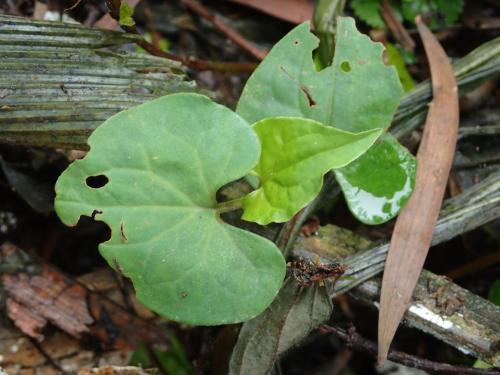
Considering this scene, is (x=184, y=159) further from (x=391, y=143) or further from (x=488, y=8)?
(x=488, y=8)

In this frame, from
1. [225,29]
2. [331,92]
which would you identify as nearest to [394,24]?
[225,29]

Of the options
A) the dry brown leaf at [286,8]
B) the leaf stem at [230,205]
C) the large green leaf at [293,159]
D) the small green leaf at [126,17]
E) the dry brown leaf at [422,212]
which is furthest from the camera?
the dry brown leaf at [286,8]

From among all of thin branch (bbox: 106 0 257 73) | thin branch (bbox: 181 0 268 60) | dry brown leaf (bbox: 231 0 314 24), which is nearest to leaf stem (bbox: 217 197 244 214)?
thin branch (bbox: 106 0 257 73)

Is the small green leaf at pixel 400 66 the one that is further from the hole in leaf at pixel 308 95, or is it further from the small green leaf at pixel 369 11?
the hole in leaf at pixel 308 95

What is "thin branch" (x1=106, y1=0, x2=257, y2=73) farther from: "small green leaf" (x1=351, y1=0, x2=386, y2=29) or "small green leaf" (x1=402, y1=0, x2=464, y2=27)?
"small green leaf" (x1=402, y1=0, x2=464, y2=27)

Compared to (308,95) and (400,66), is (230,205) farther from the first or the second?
(400,66)

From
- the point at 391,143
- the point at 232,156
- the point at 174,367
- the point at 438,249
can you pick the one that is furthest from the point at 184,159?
the point at 438,249

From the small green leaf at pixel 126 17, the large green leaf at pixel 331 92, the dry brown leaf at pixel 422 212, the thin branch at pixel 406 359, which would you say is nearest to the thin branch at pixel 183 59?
the small green leaf at pixel 126 17
